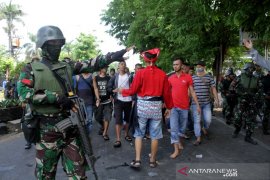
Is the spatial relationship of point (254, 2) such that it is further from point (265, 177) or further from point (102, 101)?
point (102, 101)

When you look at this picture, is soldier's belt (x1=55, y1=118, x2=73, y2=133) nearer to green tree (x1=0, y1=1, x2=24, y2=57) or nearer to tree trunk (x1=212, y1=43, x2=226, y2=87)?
tree trunk (x1=212, y1=43, x2=226, y2=87)

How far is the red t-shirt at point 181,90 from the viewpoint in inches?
256

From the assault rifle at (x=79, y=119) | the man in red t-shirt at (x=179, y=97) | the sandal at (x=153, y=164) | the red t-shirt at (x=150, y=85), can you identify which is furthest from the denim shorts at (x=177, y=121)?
the assault rifle at (x=79, y=119)

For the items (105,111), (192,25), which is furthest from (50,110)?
(192,25)

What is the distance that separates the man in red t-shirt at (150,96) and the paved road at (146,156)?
1.08 ft

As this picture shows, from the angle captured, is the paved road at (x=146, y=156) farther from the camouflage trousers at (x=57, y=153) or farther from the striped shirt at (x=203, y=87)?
the camouflage trousers at (x=57, y=153)

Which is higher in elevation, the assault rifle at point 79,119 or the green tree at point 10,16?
the green tree at point 10,16

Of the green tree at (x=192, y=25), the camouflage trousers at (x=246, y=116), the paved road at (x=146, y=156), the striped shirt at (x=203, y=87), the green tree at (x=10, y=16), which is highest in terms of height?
the green tree at (x=10, y=16)

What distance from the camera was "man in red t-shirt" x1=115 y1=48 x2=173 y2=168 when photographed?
5.38m

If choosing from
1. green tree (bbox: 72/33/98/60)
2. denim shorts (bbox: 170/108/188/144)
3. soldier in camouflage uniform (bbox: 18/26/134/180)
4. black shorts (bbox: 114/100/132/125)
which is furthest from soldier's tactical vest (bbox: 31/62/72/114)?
green tree (bbox: 72/33/98/60)

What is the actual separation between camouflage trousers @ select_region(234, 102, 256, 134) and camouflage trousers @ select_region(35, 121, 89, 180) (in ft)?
16.0

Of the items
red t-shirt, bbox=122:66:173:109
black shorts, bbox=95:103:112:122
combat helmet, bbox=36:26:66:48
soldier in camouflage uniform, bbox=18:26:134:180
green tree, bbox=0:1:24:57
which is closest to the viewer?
soldier in camouflage uniform, bbox=18:26:134:180

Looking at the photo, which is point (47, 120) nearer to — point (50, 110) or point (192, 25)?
point (50, 110)

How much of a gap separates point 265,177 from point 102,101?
385 cm
